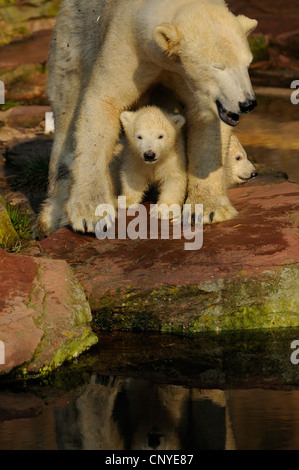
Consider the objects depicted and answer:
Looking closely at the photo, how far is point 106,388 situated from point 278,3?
36.8ft

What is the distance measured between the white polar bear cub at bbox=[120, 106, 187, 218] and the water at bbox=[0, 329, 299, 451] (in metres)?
1.28

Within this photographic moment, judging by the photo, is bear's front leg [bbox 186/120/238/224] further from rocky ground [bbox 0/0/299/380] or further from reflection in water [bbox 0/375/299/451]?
reflection in water [bbox 0/375/299/451]

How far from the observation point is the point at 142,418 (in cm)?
357

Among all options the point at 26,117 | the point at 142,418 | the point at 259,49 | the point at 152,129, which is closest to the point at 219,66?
the point at 152,129

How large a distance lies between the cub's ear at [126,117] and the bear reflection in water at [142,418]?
79.8 inches

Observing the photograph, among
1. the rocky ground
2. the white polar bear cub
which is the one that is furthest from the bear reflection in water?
the white polar bear cub

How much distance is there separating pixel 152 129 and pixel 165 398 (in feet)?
7.08

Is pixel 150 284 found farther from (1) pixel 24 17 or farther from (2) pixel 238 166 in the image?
(1) pixel 24 17

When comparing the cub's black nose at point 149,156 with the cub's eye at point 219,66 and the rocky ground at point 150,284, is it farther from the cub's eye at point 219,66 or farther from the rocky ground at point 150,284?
the cub's eye at point 219,66

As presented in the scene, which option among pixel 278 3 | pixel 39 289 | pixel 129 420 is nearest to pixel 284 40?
pixel 278 3

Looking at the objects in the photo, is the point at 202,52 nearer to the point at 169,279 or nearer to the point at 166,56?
the point at 166,56

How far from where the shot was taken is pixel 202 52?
15.2 feet
